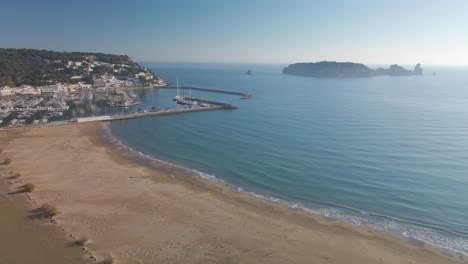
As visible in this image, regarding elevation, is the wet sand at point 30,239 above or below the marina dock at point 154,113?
above

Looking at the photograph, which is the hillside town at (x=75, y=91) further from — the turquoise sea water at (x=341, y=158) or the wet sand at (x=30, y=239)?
the wet sand at (x=30, y=239)

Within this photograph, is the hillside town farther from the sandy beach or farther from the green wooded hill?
the sandy beach

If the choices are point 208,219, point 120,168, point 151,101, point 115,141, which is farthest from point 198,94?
point 208,219

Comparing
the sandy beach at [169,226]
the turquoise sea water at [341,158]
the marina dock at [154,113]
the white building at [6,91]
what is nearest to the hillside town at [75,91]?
the white building at [6,91]

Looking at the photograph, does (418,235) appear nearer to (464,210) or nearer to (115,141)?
(464,210)

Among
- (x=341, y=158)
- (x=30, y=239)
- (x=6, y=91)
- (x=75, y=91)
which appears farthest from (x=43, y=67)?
(x=30, y=239)

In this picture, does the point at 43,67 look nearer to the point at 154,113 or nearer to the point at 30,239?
the point at 154,113
